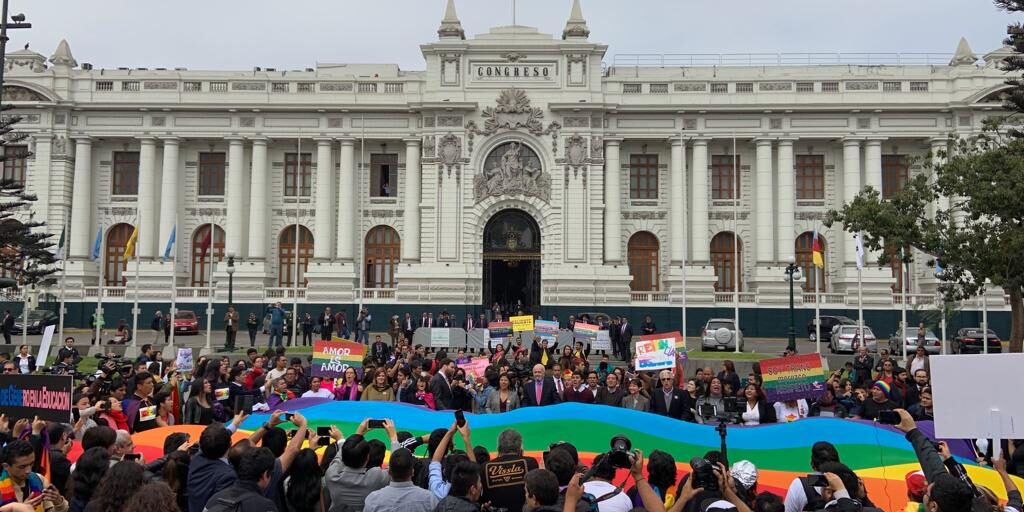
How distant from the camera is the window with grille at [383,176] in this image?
5044 centimetres

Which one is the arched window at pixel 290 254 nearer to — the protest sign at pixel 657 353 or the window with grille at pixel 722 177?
the window with grille at pixel 722 177

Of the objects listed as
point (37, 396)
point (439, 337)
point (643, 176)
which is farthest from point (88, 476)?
point (643, 176)

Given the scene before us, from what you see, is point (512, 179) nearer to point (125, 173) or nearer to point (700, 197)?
point (700, 197)

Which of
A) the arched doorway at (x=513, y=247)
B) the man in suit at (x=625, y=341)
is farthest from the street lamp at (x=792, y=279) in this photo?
the arched doorway at (x=513, y=247)

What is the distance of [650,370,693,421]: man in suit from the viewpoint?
13.4 metres

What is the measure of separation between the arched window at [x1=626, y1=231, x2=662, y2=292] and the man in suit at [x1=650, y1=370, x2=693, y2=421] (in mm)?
35649

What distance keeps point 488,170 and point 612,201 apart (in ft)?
23.7

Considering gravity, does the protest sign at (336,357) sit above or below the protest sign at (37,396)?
below

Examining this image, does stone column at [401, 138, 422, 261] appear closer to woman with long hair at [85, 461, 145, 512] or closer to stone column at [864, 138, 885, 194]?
stone column at [864, 138, 885, 194]

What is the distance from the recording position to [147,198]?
4906 cm

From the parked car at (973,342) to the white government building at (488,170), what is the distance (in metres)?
7.58

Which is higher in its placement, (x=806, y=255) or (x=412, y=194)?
(x=412, y=194)

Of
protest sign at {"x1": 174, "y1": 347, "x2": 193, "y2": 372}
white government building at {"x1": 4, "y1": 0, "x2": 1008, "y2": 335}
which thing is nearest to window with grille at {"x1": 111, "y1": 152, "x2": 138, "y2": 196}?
white government building at {"x1": 4, "y1": 0, "x2": 1008, "y2": 335}

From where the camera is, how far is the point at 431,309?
45.7m
